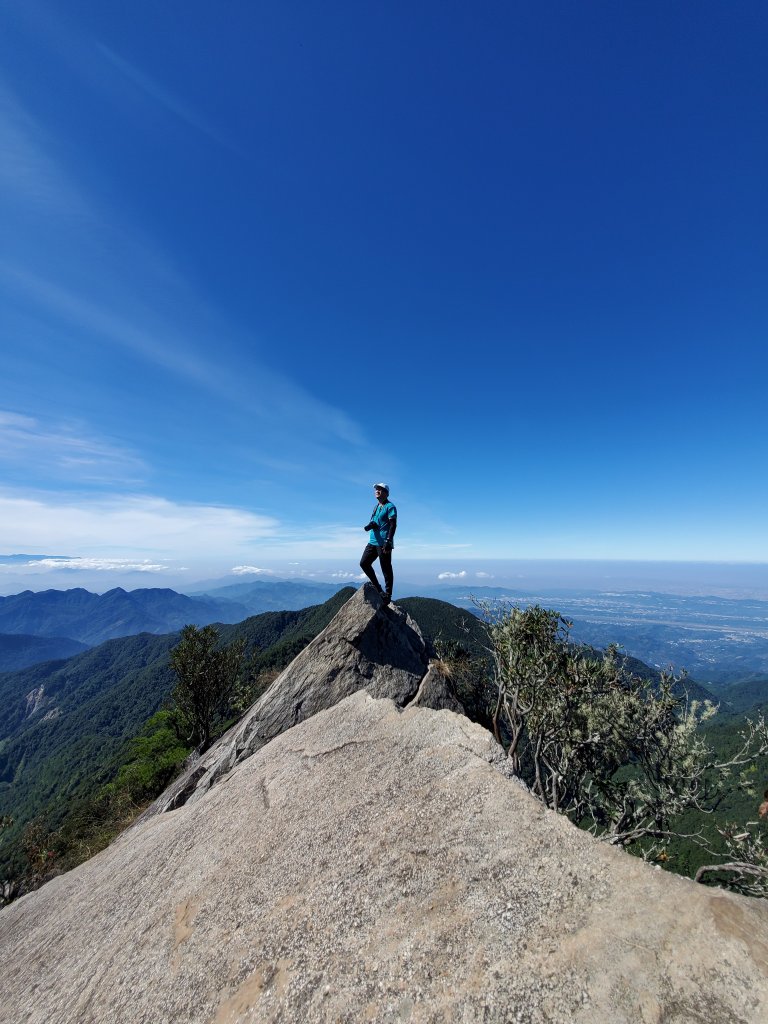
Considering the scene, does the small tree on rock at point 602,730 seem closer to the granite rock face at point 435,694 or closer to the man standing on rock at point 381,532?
the granite rock face at point 435,694

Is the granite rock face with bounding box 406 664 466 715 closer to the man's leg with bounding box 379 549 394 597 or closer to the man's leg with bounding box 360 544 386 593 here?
the man's leg with bounding box 379 549 394 597

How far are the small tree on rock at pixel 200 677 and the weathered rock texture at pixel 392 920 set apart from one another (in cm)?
2014

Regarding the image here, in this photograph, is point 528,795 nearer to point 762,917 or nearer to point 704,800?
point 762,917

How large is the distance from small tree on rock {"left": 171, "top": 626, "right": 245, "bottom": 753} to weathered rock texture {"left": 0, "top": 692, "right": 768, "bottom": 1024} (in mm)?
20140

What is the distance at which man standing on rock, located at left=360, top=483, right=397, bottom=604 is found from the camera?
1570 cm

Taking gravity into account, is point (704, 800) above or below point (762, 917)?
below

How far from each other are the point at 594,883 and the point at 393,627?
12.7 metres

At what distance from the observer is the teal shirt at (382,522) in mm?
15680

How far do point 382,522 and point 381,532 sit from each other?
1.26 feet

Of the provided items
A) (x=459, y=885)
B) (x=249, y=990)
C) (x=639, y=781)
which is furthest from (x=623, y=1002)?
(x=639, y=781)

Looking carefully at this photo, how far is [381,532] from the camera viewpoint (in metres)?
15.9

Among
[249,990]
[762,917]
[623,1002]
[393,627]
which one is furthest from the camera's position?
[393,627]

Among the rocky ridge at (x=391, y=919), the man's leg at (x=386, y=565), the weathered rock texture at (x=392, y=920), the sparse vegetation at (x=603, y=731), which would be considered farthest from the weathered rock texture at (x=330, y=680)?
the sparse vegetation at (x=603, y=731)

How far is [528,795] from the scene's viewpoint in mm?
6492
